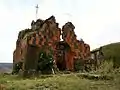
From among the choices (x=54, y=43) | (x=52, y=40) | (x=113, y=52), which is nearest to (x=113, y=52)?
(x=113, y=52)

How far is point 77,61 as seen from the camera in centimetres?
3503

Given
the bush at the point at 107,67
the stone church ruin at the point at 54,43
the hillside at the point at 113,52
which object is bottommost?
the bush at the point at 107,67

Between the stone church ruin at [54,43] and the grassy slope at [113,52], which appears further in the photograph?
the stone church ruin at [54,43]

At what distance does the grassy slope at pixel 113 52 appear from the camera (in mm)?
17672

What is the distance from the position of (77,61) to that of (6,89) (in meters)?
21.7

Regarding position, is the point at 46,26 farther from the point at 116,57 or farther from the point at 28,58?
the point at 116,57

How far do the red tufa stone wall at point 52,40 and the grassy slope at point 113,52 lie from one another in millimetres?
10293

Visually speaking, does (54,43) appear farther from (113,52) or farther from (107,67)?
(113,52)

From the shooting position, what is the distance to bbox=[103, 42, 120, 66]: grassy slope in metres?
17.7

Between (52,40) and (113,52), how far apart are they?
17.0 meters

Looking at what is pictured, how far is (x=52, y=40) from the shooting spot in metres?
34.3

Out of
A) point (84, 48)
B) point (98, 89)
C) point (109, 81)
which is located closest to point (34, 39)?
point (84, 48)

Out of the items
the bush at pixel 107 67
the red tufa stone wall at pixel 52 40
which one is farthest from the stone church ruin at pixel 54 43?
the bush at pixel 107 67

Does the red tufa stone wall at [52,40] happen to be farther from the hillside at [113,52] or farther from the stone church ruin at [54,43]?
the hillside at [113,52]
